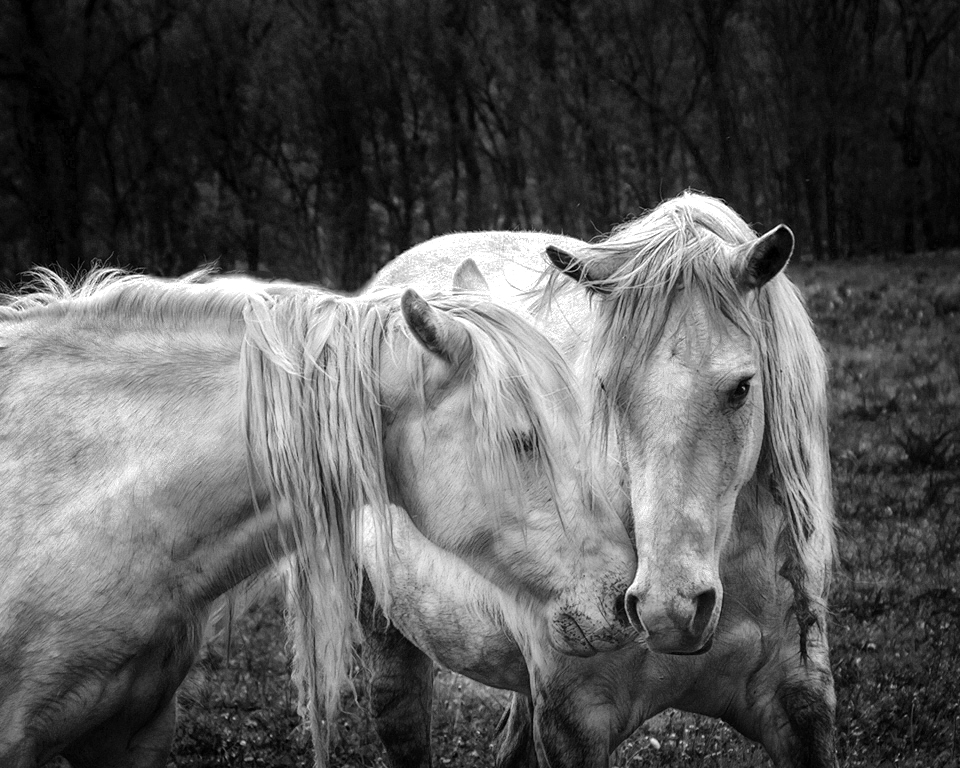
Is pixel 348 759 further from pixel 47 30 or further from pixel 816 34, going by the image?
pixel 816 34

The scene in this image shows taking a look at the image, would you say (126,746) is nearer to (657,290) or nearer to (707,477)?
(707,477)

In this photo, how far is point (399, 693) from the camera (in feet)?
16.0

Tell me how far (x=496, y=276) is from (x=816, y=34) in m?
13.5

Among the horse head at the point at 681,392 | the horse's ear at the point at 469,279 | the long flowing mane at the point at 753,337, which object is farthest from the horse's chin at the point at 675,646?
the horse's ear at the point at 469,279

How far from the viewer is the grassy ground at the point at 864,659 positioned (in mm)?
4941

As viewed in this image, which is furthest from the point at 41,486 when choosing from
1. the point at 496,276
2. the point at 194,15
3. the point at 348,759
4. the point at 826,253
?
the point at 826,253

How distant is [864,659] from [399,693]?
2.45 m

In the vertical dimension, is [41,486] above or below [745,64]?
below

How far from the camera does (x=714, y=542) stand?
2.98 m

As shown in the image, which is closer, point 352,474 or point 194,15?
point 352,474

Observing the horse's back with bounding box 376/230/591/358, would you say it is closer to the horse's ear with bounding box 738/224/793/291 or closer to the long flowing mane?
the long flowing mane

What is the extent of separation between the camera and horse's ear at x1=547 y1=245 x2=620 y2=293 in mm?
3280

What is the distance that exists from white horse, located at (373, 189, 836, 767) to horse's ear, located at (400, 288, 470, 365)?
19.2 inches

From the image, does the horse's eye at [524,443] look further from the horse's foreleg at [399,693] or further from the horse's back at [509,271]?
the horse's foreleg at [399,693]
